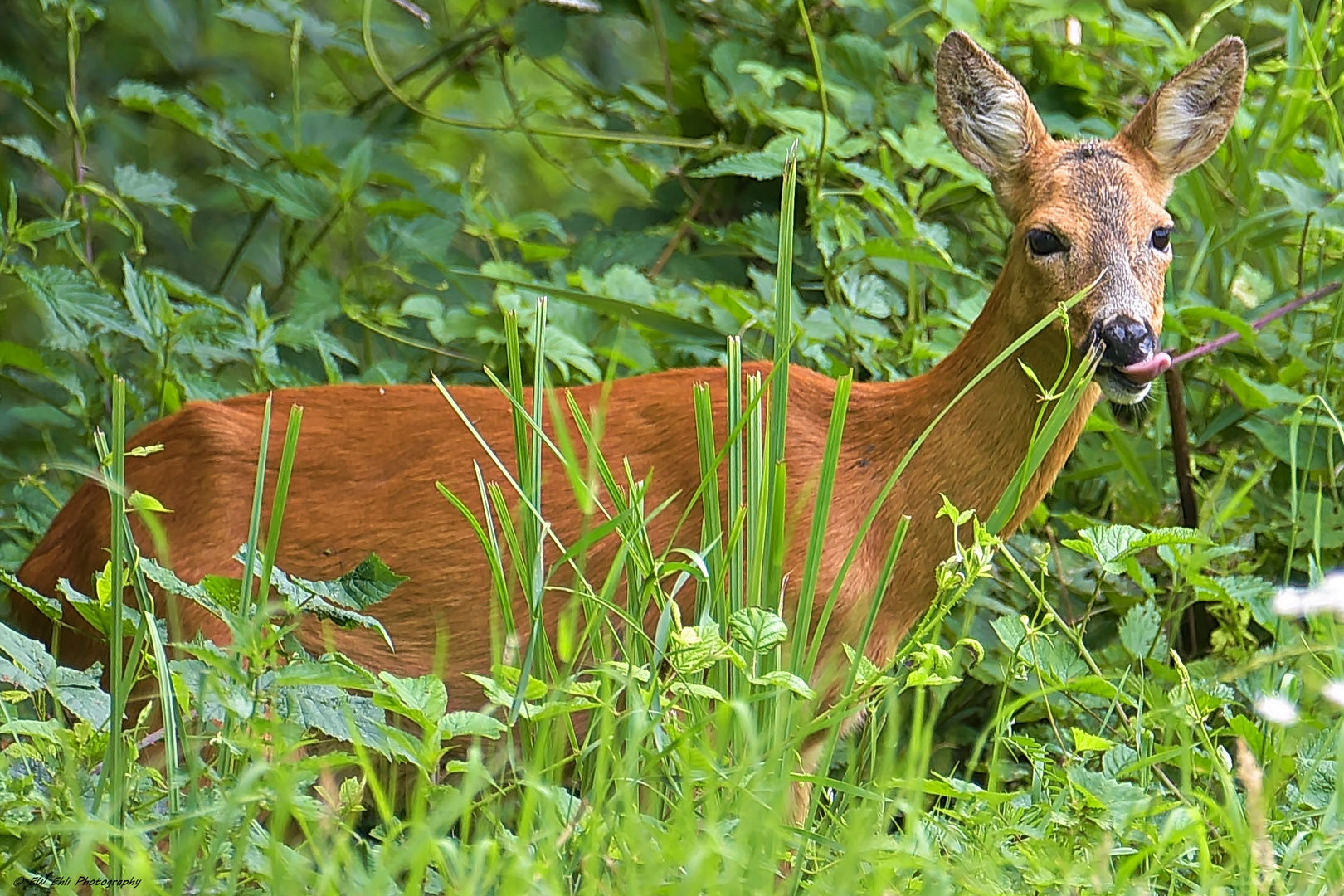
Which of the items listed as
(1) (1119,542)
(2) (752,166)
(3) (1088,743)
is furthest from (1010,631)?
(2) (752,166)

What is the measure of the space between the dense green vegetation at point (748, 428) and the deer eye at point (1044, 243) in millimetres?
599

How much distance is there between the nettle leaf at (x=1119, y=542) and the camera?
9.23ft

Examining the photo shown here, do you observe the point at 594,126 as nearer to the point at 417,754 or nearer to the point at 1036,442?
the point at 1036,442

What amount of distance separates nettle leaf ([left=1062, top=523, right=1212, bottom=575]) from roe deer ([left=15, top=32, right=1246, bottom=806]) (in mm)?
435

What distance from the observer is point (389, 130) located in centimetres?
529

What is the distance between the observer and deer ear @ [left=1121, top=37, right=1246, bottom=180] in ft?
11.7

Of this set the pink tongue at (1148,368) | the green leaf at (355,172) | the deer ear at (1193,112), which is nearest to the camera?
the pink tongue at (1148,368)

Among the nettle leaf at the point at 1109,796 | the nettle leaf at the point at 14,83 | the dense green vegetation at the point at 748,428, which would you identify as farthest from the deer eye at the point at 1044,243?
the nettle leaf at the point at 14,83

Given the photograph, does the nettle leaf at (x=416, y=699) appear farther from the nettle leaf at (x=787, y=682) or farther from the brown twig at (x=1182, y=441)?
the brown twig at (x=1182, y=441)

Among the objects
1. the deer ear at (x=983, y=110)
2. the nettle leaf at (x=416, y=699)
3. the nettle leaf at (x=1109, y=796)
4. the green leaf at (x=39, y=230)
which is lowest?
the nettle leaf at (x=1109, y=796)

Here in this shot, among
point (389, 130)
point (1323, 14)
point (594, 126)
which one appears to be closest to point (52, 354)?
point (389, 130)

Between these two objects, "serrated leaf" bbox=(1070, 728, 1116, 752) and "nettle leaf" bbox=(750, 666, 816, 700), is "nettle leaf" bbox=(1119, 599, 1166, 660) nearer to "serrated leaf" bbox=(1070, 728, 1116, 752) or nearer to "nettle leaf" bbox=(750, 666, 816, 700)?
"serrated leaf" bbox=(1070, 728, 1116, 752)

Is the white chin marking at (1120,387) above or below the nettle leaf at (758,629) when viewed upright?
above

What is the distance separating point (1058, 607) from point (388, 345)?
2.08 m
